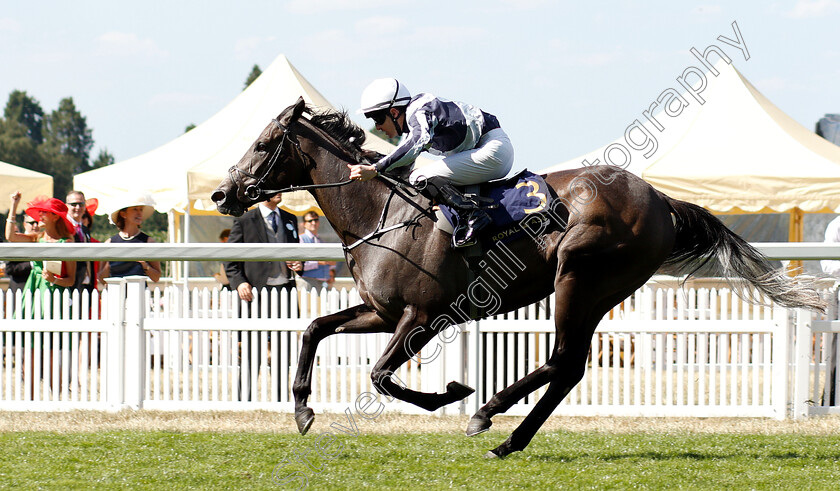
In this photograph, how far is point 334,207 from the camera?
5336 millimetres

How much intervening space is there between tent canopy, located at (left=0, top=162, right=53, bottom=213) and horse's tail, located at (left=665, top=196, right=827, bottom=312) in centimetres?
1219

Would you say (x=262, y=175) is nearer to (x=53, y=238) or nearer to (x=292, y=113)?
(x=292, y=113)

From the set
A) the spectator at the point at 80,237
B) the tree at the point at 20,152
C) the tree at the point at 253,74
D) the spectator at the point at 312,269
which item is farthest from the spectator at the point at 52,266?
the tree at the point at 253,74

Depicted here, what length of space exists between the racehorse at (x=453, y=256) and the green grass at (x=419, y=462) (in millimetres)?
320

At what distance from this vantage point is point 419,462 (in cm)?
513

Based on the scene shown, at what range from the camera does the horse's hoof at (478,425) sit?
502 cm

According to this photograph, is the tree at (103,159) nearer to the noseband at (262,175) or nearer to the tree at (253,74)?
the tree at (253,74)

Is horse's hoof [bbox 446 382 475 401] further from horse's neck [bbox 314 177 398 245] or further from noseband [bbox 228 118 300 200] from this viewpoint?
noseband [bbox 228 118 300 200]

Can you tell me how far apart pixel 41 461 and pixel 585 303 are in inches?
117

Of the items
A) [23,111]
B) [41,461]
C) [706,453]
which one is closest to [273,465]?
[41,461]

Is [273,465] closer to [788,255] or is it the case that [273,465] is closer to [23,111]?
[788,255]

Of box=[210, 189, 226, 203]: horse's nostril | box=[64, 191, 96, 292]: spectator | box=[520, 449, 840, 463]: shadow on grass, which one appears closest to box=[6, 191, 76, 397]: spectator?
box=[64, 191, 96, 292]: spectator

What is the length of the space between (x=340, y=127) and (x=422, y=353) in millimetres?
2350

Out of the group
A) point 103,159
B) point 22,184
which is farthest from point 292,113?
point 103,159
